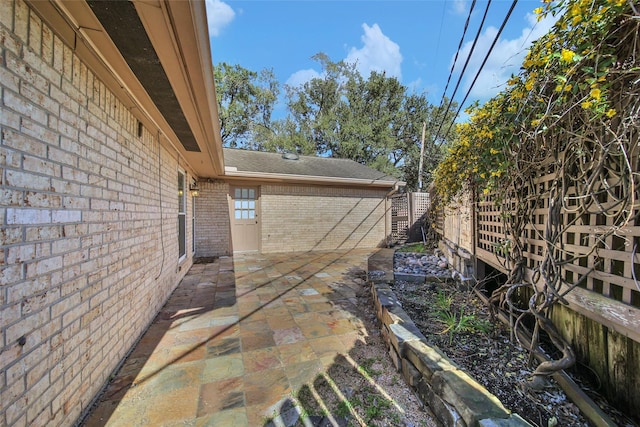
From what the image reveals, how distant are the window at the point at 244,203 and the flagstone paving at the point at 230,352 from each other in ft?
11.2

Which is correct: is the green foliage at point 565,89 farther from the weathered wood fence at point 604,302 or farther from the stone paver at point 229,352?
the stone paver at point 229,352

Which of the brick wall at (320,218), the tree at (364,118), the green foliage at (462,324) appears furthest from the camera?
the tree at (364,118)

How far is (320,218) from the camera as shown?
29.3ft

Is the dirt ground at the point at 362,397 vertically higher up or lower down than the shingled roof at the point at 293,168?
lower down

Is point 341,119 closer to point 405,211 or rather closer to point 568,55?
point 405,211

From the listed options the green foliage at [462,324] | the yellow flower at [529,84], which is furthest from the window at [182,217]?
the yellow flower at [529,84]

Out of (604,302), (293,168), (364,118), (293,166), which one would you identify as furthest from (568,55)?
(364,118)

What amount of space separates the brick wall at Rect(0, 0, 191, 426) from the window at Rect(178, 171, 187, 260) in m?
2.80

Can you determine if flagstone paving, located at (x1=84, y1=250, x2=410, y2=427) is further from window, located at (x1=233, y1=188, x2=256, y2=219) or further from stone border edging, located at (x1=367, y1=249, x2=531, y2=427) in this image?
window, located at (x1=233, y1=188, x2=256, y2=219)

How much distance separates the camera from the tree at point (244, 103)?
1625 centimetres

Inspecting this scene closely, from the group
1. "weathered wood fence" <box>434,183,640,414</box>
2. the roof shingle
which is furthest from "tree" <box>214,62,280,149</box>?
"weathered wood fence" <box>434,183,640,414</box>

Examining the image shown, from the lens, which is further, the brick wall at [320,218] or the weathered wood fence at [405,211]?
the weathered wood fence at [405,211]

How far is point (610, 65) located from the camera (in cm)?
144

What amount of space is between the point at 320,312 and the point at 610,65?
333cm
